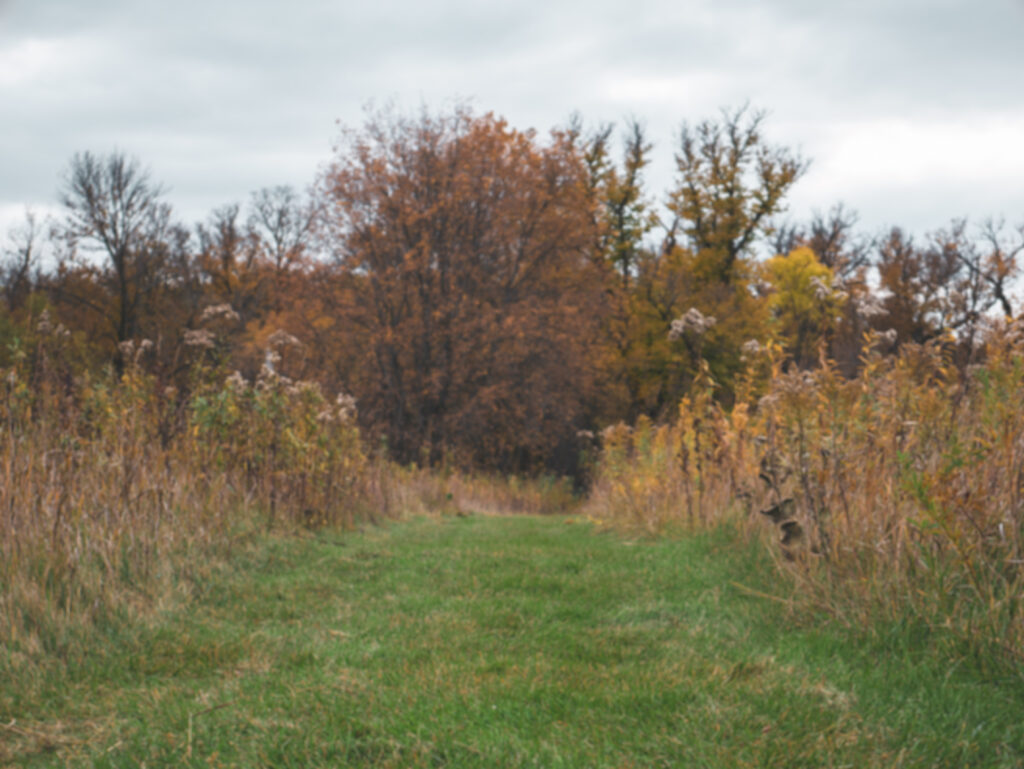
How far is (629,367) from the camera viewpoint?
28.3 meters

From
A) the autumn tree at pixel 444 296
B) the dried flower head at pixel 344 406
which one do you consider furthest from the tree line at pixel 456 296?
the dried flower head at pixel 344 406

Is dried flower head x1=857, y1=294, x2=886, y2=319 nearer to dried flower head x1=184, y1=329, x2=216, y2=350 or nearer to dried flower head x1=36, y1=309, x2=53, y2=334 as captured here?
dried flower head x1=184, y1=329, x2=216, y2=350

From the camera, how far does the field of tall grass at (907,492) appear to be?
3.52 m

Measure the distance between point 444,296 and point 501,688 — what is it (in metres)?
19.1

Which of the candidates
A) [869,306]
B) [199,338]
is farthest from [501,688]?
[199,338]

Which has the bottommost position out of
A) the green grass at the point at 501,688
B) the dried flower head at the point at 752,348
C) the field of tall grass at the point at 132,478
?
the green grass at the point at 501,688

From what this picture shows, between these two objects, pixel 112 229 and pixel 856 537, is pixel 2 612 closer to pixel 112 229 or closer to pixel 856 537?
pixel 856 537

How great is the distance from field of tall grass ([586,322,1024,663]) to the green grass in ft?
0.70

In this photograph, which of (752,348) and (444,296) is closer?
(752,348)

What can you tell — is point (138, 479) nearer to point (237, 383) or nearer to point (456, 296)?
point (237, 383)

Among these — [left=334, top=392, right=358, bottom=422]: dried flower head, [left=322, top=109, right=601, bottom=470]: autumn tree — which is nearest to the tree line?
[left=322, top=109, right=601, bottom=470]: autumn tree

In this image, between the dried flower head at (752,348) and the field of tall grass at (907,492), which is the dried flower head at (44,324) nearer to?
the field of tall grass at (907,492)

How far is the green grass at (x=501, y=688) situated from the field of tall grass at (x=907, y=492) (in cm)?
21

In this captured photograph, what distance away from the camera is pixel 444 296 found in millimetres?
21953
